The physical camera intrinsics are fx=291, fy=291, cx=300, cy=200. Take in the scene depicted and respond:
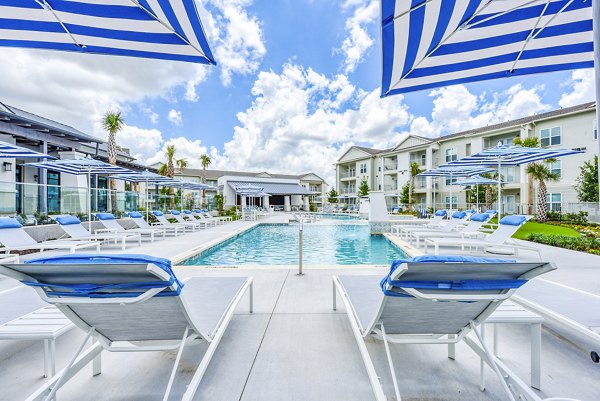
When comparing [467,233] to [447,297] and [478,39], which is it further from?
[447,297]

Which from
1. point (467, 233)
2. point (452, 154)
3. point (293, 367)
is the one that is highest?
point (452, 154)

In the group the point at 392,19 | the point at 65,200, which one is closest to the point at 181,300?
the point at 392,19

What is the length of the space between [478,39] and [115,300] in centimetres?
474

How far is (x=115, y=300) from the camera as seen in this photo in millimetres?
1624

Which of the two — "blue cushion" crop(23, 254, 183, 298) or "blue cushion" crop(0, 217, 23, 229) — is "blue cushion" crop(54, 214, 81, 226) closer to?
"blue cushion" crop(0, 217, 23, 229)

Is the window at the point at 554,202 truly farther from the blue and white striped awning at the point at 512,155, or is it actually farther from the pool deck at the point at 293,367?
the pool deck at the point at 293,367

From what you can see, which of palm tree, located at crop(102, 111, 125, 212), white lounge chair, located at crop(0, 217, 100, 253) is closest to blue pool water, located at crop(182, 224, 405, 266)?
white lounge chair, located at crop(0, 217, 100, 253)

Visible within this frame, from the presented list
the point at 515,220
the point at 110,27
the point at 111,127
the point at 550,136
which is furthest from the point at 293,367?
the point at 550,136

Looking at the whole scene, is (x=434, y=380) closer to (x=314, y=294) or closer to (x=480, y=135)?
(x=314, y=294)

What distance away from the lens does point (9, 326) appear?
2229 millimetres

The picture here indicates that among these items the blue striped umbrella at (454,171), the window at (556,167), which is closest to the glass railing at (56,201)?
the blue striped umbrella at (454,171)

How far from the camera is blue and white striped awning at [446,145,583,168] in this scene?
24.8 feet

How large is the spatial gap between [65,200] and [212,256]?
7223 millimetres

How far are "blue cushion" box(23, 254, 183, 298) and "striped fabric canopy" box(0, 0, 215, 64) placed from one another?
110 inches
